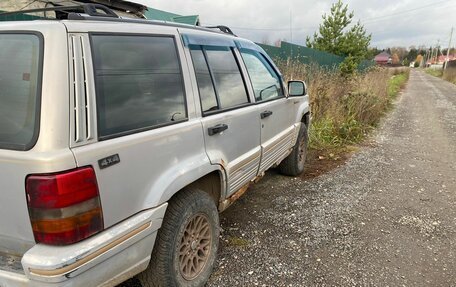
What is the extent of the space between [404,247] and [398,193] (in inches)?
59.2

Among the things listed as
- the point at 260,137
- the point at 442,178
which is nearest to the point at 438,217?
the point at 442,178

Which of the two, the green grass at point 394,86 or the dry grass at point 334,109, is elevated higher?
the dry grass at point 334,109

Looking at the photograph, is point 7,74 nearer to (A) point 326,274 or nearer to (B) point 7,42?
(B) point 7,42

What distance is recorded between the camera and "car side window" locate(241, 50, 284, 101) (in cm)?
337

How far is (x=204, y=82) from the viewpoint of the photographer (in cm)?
252

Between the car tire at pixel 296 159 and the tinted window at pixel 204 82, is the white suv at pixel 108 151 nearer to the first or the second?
the tinted window at pixel 204 82

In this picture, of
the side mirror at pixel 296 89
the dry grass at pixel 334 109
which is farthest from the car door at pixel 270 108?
the dry grass at pixel 334 109

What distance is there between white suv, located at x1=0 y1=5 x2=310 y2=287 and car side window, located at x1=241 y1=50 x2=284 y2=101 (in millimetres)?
728

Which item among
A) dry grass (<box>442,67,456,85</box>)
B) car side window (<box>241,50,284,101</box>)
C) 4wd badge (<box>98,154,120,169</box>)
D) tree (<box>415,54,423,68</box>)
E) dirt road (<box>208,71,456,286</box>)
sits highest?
car side window (<box>241,50,284,101</box>)

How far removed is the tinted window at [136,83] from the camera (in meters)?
1.75

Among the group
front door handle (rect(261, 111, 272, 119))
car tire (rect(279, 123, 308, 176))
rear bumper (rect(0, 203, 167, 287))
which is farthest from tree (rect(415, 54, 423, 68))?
rear bumper (rect(0, 203, 167, 287))

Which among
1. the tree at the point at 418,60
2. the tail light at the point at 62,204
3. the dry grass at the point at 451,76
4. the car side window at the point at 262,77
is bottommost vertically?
the tree at the point at 418,60

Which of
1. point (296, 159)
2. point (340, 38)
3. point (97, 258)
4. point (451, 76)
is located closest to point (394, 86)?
point (340, 38)

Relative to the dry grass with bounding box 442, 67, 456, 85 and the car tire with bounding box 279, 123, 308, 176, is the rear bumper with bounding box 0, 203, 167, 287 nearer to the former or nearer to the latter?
the car tire with bounding box 279, 123, 308, 176
